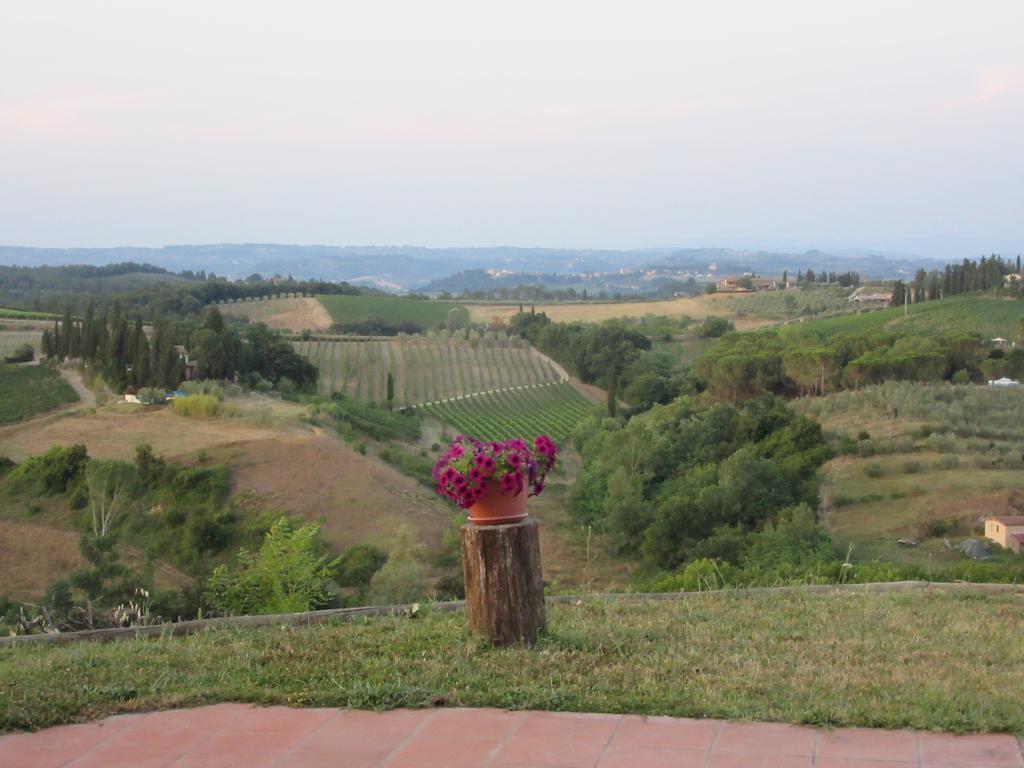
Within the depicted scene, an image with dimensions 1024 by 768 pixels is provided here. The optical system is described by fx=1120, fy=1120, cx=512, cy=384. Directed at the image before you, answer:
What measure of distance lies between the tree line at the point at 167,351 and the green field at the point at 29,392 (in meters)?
1.74

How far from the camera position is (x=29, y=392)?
143 ft

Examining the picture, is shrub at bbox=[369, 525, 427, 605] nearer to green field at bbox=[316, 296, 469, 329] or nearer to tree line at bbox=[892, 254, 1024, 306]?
green field at bbox=[316, 296, 469, 329]

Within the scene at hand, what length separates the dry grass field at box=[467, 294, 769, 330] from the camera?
90.6 metres

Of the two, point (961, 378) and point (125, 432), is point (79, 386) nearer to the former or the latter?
point (125, 432)

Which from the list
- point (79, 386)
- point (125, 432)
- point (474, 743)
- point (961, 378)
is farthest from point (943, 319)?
point (474, 743)

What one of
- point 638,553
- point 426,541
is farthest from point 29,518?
point 638,553

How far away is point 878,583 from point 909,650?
9.99ft

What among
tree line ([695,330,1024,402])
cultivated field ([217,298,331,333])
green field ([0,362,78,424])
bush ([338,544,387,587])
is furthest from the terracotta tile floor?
cultivated field ([217,298,331,333])

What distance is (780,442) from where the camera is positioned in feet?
108

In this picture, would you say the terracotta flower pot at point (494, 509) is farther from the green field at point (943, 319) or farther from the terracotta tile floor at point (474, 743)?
the green field at point (943, 319)

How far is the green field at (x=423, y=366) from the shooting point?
5569cm

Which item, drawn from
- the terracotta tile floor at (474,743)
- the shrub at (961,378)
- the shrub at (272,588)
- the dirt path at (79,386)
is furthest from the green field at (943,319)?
the terracotta tile floor at (474,743)

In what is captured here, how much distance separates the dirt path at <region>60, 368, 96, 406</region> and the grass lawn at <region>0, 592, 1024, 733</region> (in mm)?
39933

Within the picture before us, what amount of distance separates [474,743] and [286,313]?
81416 mm
